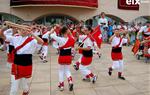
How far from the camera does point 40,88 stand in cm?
864

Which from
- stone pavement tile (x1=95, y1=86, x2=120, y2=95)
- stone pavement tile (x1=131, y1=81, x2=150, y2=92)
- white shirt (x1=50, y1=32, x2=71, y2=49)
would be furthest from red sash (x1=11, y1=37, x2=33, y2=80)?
stone pavement tile (x1=131, y1=81, x2=150, y2=92)

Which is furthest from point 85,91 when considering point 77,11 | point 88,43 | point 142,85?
point 77,11

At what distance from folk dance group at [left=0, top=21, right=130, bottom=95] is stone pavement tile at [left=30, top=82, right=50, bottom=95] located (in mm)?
427

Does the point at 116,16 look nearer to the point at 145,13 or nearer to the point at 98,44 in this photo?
the point at 145,13

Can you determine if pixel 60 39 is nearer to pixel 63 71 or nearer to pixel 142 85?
pixel 63 71

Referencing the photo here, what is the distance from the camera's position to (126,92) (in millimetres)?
8109

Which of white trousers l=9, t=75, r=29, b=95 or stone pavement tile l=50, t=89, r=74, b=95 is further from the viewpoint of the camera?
stone pavement tile l=50, t=89, r=74, b=95

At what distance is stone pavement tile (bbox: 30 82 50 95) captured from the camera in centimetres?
819

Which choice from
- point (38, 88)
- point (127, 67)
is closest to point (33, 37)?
point (38, 88)

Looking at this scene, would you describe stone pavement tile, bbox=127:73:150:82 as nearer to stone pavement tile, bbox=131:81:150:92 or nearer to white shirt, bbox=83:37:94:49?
stone pavement tile, bbox=131:81:150:92

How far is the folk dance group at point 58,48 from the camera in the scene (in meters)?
6.45

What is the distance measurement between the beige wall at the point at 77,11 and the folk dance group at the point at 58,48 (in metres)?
16.1

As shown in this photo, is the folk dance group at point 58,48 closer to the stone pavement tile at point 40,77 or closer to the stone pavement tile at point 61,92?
the stone pavement tile at point 61,92

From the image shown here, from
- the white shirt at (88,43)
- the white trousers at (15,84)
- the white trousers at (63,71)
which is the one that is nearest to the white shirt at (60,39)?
the white trousers at (63,71)
